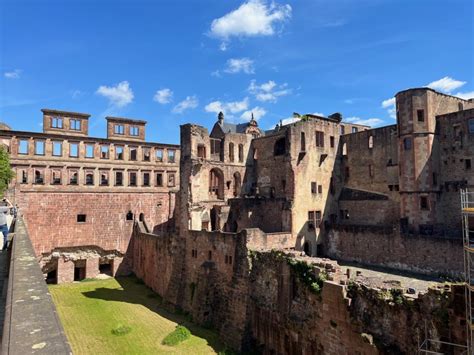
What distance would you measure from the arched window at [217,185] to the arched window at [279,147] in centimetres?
516

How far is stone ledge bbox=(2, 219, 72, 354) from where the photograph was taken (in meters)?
3.20

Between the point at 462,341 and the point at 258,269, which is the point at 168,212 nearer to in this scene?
the point at 258,269

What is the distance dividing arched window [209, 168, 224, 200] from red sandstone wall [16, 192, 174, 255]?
23.3 ft

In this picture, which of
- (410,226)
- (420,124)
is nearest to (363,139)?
(420,124)

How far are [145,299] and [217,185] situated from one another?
11502 millimetres

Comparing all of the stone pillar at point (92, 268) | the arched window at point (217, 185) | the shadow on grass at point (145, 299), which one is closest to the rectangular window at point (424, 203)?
the arched window at point (217, 185)

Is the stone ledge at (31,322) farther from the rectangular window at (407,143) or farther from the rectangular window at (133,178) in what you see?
the rectangular window at (133,178)

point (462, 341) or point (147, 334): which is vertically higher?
point (462, 341)

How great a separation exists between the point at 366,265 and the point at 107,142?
26190 millimetres

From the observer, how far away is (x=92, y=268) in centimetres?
3200

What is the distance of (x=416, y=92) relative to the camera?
24.0 m

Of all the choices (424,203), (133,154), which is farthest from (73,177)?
(424,203)

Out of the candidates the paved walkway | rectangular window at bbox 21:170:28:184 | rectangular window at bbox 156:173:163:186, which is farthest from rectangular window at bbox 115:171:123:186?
the paved walkway

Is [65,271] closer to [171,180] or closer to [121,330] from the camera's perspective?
[171,180]
